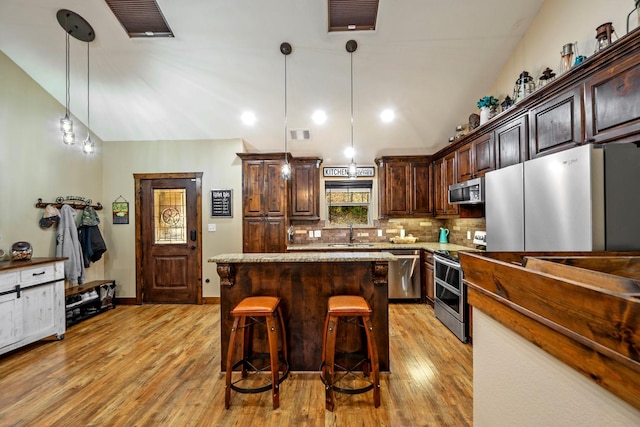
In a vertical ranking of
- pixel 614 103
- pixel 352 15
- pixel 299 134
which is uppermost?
pixel 352 15

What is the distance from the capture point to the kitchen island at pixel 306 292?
240 cm

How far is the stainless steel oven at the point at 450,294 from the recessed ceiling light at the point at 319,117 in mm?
2467

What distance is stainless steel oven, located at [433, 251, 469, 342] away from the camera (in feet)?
9.64

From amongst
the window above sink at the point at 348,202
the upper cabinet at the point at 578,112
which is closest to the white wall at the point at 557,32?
the upper cabinet at the point at 578,112

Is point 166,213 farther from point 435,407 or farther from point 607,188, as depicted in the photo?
point 607,188

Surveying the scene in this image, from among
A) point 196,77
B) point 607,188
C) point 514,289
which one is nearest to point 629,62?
point 607,188

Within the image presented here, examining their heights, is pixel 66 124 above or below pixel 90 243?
above

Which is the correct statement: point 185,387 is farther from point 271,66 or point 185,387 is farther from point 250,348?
point 271,66

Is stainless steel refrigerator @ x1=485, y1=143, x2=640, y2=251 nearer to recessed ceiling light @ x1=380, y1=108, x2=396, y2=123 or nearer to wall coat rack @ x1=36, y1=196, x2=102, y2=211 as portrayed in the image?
recessed ceiling light @ x1=380, y1=108, x2=396, y2=123

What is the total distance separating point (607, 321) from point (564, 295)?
0.09 m

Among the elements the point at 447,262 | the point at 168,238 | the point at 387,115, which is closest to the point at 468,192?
the point at 447,262

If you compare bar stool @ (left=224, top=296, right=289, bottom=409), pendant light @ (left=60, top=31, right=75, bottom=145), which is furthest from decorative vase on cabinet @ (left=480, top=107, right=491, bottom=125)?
pendant light @ (left=60, top=31, right=75, bottom=145)

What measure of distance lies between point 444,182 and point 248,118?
3130mm

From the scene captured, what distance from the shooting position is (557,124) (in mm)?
2064
